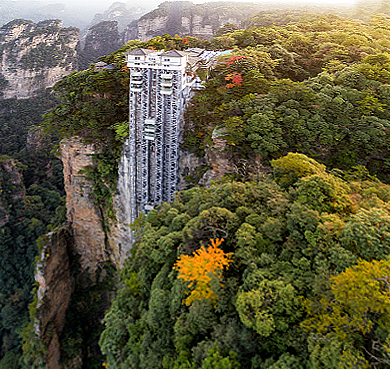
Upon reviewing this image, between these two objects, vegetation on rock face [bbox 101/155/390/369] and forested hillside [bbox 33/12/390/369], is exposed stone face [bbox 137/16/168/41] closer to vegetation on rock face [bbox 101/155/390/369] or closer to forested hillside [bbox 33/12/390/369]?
forested hillside [bbox 33/12/390/369]

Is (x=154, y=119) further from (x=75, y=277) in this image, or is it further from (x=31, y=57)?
(x=31, y=57)

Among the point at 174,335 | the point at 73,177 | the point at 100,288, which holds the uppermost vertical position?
the point at 174,335

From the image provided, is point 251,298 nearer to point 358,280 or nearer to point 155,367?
point 358,280

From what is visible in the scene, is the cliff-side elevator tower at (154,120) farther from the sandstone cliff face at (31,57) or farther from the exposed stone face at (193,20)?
the exposed stone face at (193,20)


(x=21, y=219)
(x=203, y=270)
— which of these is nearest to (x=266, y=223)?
Result: (x=203, y=270)

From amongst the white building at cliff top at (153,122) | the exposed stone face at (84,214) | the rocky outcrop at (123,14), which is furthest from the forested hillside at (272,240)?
the rocky outcrop at (123,14)

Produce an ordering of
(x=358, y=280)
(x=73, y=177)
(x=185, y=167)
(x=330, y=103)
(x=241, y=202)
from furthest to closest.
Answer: (x=73, y=177) → (x=185, y=167) → (x=330, y=103) → (x=241, y=202) → (x=358, y=280)

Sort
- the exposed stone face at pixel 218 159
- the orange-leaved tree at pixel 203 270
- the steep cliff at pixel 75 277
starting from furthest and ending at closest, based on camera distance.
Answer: the steep cliff at pixel 75 277 < the exposed stone face at pixel 218 159 < the orange-leaved tree at pixel 203 270

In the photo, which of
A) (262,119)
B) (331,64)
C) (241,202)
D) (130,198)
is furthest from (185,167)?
(331,64)
